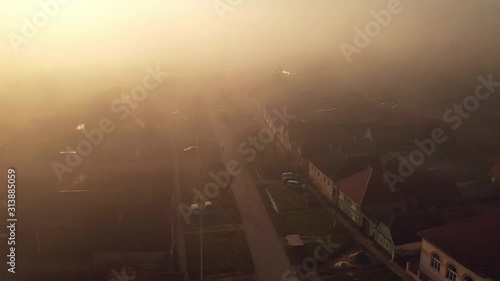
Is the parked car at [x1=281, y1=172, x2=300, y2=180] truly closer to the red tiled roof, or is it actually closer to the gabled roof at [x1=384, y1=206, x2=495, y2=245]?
the gabled roof at [x1=384, y1=206, x2=495, y2=245]

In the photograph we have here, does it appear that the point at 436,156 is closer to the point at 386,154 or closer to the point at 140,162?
the point at 386,154

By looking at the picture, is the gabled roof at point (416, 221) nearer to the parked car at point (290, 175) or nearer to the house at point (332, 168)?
the house at point (332, 168)

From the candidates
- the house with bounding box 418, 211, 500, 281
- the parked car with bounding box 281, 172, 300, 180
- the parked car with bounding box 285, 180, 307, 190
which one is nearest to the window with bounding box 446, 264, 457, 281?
the house with bounding box 418, 211, 500, 281

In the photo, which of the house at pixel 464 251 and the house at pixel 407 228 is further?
the house at pixel 407 228

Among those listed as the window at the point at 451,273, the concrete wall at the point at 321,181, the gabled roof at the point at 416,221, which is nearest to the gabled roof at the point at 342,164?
the concrete wall at the point at 321,181

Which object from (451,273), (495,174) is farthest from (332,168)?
(495,174)

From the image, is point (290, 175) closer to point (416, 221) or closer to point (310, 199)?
point (310, 199)

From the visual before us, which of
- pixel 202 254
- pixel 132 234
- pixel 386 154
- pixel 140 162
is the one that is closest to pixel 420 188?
pixel 386 154
